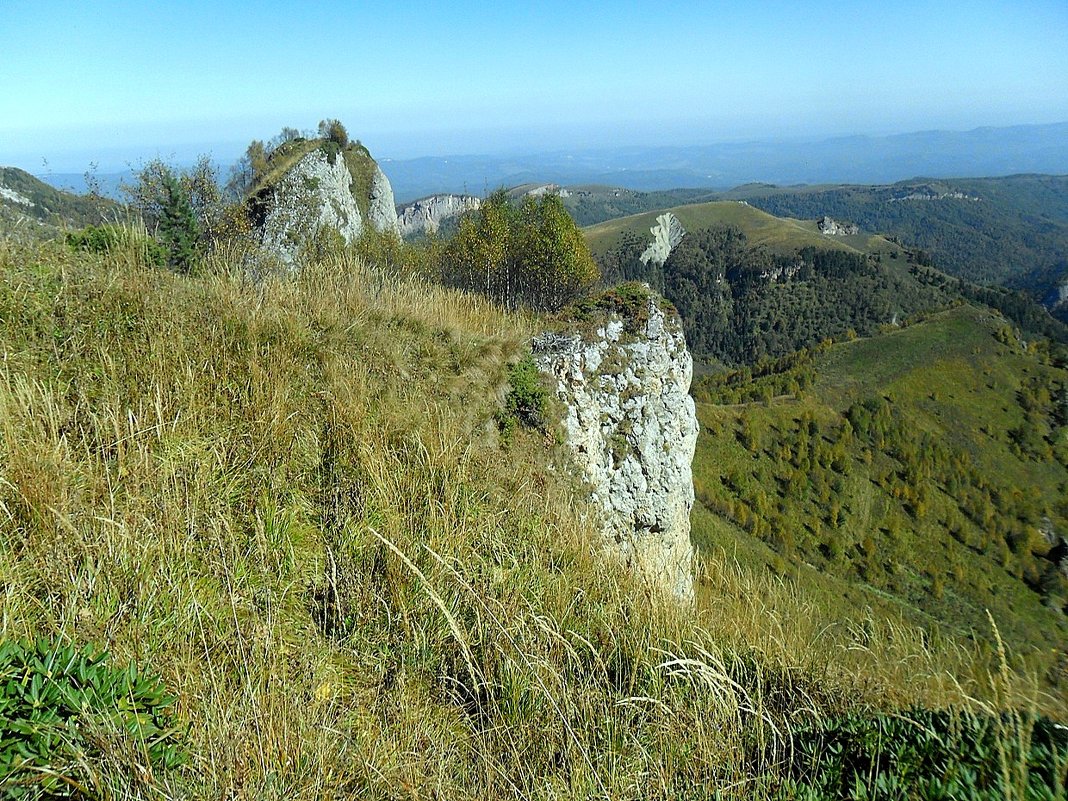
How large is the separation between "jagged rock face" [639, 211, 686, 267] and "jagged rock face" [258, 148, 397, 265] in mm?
94600

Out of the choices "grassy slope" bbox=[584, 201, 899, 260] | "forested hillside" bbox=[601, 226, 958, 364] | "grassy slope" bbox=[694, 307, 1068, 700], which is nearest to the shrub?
"grassy slope" bbox=[694, 307, 1068, 700]

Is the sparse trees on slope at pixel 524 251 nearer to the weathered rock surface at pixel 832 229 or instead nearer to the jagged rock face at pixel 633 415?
the jagged rock face at pixel 633 415

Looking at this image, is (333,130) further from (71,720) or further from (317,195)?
(71,720)

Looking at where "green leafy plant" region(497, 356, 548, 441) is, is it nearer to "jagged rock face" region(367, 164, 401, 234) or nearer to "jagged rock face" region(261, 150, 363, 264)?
"jagged rock face" region(261, 150, 363, 264)

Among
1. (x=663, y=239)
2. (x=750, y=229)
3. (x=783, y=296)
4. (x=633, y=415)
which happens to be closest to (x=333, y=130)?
(x=633, y=415)

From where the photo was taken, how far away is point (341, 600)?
275 cm

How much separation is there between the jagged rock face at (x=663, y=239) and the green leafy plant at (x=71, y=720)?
5474 inches

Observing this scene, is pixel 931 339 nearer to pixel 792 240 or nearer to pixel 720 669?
pixel 792 240

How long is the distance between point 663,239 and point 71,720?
547 feet

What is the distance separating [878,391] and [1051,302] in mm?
117252

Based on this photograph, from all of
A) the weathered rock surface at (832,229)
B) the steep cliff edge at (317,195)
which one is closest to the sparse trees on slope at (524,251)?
the steep cliff edge at (317,195)

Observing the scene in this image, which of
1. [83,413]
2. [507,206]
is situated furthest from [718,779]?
[507,206]

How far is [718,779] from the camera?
79.7 inches

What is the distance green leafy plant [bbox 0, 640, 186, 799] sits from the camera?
1.47 meters
